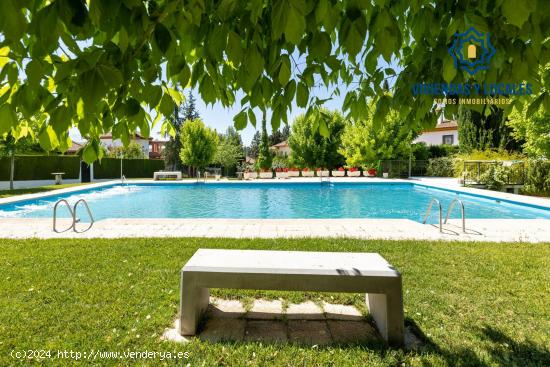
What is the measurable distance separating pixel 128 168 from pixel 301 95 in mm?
35212

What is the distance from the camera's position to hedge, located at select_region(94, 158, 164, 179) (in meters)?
29.8

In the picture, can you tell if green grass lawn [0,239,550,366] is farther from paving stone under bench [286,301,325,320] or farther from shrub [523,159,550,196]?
shrub [523,159,550,196]

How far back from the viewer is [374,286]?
120 inches

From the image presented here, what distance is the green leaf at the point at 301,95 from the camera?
177cm

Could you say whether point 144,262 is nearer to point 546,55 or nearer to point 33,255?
point 33,255

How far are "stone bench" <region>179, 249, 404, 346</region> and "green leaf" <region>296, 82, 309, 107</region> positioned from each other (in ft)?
5.93

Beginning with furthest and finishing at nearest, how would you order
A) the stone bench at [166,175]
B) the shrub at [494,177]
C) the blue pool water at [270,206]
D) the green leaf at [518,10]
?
1. the stone bench at [166,175]
2. the shrub at [494,177]
3. the blue pool water at [270,206]
4. the green leaf at [518,10]

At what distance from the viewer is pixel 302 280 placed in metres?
3.07

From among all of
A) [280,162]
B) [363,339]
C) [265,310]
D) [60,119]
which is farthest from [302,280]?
[280,162]

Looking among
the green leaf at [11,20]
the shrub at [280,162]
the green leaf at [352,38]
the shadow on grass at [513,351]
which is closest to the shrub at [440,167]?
the shrub at [280,162]

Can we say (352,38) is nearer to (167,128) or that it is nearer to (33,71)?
(33,71)

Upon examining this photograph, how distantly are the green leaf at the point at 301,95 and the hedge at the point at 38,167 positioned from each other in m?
24.9

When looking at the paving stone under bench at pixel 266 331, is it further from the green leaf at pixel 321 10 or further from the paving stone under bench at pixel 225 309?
the green leaf at pixel 321 10

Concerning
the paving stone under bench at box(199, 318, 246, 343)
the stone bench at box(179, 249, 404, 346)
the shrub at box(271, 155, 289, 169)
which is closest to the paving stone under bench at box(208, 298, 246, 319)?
the paving stone under bench at box(199, 318, 246, 343)
